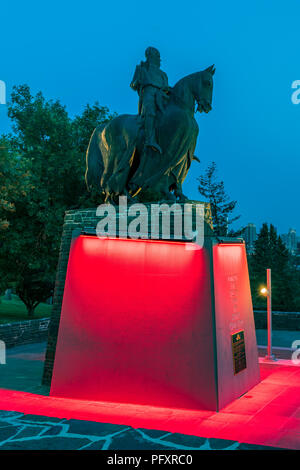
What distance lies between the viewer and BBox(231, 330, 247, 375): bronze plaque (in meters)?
8.28

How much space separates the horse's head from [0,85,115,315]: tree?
8016mm

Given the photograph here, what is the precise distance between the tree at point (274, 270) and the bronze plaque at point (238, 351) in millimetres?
14134

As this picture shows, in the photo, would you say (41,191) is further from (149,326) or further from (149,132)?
(149,326)

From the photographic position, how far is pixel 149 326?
781 cm

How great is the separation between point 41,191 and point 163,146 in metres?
9.83

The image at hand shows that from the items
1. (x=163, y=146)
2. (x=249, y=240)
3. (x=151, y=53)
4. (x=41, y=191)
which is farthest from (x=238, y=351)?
(x=249, y=240)

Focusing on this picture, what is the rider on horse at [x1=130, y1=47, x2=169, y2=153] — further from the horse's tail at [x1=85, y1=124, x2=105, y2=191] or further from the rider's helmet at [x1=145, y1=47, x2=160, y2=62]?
the horse's tail at [x1=85, y1=124, x2=105, y2=191]

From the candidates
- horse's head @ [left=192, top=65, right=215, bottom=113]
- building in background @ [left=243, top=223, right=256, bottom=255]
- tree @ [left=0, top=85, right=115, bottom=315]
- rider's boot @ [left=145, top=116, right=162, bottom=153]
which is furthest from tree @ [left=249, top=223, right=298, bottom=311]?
rider's boot @ [left=145, top=116, right=162, bottom=153]

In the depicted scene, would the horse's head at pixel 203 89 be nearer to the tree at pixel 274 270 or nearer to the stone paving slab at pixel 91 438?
the stone paving slab at pixel 91 438

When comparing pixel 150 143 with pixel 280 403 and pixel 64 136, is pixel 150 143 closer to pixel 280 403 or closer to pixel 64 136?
pixel 280 403

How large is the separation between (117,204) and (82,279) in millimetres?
1951

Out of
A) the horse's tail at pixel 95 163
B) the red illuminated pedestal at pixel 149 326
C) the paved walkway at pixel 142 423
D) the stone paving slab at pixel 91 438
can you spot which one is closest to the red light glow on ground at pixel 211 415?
the paved walkway at pixel 142 423

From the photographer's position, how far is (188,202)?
28.2ft

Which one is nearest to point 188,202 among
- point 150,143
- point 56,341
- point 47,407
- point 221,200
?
point 150,143
